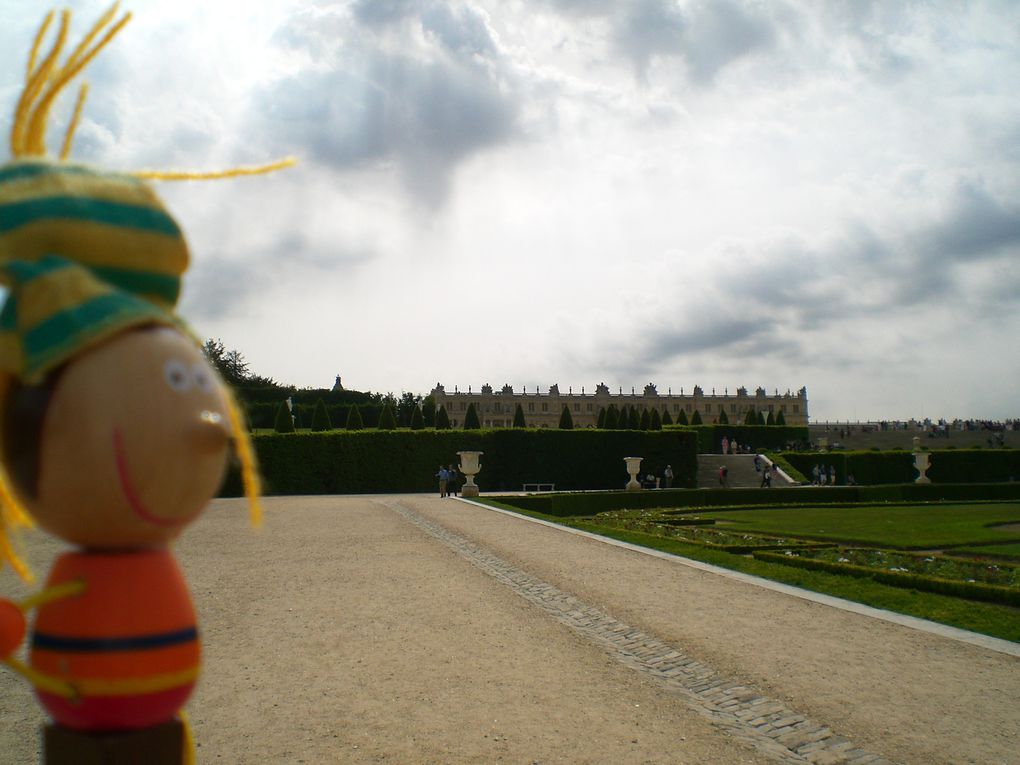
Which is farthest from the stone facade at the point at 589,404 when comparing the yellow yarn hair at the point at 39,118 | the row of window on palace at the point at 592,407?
the yellow yarn hair at the point at 39,118

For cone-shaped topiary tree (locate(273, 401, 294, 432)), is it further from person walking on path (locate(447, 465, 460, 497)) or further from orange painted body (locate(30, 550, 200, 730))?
orange painted body (locate(30, 550, 200, 730))

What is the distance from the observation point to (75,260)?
8.14ft

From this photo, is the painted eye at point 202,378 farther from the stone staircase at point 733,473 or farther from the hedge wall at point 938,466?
the hedge wall at point 938,466

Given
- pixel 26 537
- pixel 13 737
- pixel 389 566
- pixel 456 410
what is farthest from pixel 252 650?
pixel 456 410

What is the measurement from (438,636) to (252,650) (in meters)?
1.54

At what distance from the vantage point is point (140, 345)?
2381 mm

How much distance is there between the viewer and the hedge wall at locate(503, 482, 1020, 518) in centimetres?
2492

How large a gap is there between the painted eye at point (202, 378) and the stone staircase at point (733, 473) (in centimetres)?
3799

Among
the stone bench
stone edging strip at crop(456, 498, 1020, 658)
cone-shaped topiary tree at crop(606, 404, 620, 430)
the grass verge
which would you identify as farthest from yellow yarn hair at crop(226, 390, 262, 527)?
cone-shaped topiary tree at crop(606, 404, 620, 430)

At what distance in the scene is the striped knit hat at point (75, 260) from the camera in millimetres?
2319

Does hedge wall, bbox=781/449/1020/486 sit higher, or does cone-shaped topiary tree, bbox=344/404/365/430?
cone-shaped topiary tree, bbox=344/404/365/430

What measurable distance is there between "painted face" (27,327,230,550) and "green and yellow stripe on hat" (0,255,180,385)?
5cm

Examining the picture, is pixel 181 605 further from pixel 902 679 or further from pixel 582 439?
pixel 582 439

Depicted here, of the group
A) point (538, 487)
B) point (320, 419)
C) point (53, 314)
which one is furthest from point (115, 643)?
point (320, 419)
